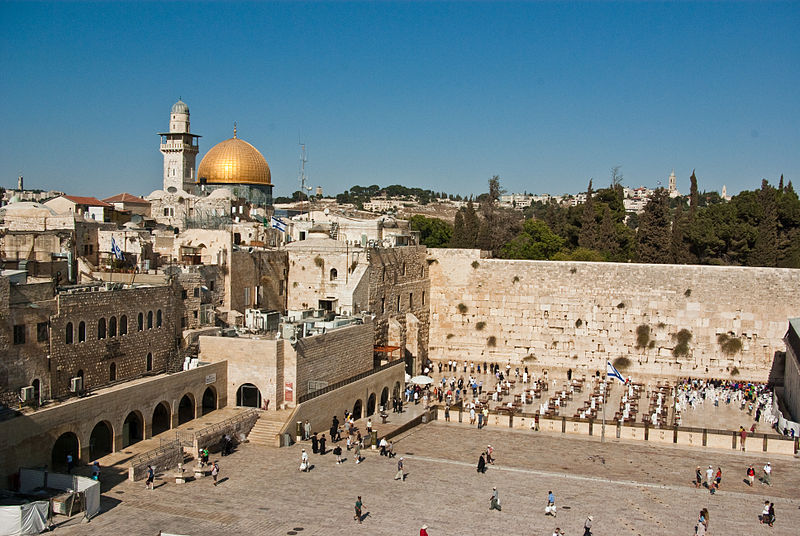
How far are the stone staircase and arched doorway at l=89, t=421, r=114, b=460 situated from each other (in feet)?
11.7

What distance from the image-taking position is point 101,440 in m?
18.3

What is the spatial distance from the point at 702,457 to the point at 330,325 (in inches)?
461

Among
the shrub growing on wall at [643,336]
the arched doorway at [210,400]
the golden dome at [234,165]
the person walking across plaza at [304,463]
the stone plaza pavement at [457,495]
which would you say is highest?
the golden dome at [234,165]

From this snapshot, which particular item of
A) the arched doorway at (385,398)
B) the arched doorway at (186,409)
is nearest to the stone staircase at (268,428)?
the arched doorway at (186,409)

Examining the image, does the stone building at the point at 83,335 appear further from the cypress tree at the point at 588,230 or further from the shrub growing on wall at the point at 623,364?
the cypress tree at the point at 588,230

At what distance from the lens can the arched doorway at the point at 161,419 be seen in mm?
19719

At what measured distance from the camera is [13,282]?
57.6 feet

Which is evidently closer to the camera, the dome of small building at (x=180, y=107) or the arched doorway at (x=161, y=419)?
the arched doorway at (x=161, y=419)

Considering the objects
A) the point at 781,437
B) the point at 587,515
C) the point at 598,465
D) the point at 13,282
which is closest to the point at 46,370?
the point at 13,282

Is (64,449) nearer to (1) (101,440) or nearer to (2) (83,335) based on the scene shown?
(1) (101,440)

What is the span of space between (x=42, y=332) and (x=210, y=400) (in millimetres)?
5364

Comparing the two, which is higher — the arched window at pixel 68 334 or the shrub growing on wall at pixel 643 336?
the arched window at pixel 68 334

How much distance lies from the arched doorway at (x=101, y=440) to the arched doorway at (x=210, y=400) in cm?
347

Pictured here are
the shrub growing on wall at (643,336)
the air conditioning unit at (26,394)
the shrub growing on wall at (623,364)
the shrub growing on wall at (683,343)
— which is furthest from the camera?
the shrub growing on wall at (623,364)
